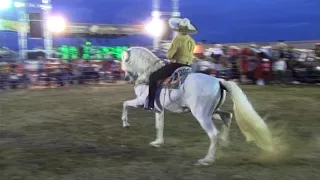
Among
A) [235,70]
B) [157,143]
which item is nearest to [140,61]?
[157,143]

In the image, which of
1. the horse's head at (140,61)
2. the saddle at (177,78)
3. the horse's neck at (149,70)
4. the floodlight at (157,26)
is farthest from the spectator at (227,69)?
the saddle at (177,78)

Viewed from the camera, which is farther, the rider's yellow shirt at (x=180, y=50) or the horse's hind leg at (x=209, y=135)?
the rider's yellow shirt at (x=180, y=50)

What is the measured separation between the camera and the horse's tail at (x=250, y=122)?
20.1ft

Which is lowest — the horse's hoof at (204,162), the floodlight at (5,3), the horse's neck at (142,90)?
the horse's hoof at (204,162)

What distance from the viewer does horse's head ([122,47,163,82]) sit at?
749cm

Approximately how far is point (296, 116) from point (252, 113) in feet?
16.8

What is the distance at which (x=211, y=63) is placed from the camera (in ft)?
67.4

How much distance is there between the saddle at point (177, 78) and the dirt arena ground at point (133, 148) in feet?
3.46

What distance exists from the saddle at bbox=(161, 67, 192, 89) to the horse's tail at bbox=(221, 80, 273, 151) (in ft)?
2.54

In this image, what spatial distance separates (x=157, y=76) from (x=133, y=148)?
4.11ft

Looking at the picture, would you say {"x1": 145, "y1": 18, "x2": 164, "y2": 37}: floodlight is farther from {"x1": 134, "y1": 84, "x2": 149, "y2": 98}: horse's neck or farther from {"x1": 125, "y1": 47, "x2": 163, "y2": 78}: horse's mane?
{"x1": 134, "y1": 84, "x2": 149, "y2": 98}: horse's neck

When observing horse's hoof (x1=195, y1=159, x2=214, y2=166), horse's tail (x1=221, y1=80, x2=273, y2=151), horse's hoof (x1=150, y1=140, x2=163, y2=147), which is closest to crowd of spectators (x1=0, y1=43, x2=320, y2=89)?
horse's hoof (x1=150, y1=140, x2=163, y2=147)

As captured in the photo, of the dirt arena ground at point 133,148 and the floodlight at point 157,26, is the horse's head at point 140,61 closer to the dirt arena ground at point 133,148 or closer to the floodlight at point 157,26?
the dirt arena ground at point 133,148

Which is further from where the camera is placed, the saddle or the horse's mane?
the horse's mane
